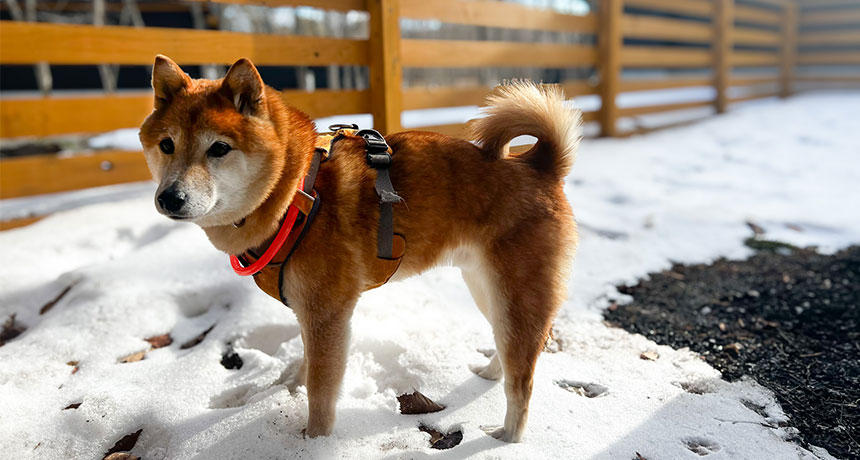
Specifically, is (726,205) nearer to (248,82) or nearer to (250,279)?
(250,279)

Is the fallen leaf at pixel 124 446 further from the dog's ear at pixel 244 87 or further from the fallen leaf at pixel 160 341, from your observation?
the dog's ear at pixel 244 87

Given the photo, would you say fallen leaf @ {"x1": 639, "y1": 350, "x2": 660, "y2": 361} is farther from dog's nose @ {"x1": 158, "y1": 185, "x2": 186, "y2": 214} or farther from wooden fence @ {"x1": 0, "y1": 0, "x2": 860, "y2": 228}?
dog's nose @ {"x1": 158, "y1": 185, "x2": 186, "y2": 214}

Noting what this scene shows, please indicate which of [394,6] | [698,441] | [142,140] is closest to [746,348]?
[698,441]

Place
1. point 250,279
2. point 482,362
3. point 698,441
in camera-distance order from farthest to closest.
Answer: point 250,279
point 482,362
point 698,441

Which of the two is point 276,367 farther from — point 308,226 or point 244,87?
point 244,87

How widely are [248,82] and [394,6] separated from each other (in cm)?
276

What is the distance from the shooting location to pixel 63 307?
2.63 m

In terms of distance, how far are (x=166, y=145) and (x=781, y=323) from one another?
10.1 ft

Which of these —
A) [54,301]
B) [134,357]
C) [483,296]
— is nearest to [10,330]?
[54,301]

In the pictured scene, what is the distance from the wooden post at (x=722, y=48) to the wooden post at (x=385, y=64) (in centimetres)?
788

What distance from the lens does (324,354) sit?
1818mm

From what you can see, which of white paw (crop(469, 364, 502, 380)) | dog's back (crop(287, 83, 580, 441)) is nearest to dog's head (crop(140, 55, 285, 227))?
dog's back (crop(287, 83, 580, 441))

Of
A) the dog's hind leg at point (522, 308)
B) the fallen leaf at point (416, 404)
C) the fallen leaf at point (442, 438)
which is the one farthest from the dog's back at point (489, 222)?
the fallen leaf at point (416, 404)

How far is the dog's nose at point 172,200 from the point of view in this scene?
1493mm
